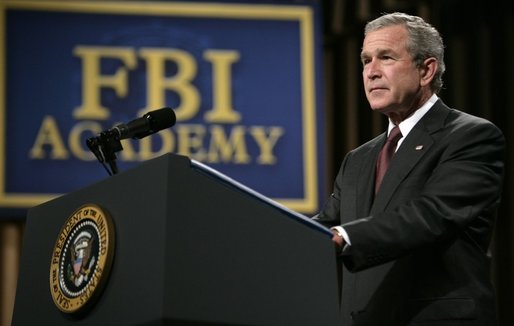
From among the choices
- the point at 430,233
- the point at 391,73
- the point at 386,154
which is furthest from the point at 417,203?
the point at 391,73

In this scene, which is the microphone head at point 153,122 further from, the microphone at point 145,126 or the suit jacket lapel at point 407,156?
the suit jacket lapel at point 407,156

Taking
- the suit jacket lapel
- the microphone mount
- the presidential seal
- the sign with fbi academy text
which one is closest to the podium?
the presidential seal

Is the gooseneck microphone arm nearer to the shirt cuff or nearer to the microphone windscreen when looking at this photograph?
the microphone windscreen

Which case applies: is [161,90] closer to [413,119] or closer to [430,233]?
[413,119]

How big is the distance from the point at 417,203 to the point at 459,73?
9.88ft

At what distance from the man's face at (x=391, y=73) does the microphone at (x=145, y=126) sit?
1.66ft

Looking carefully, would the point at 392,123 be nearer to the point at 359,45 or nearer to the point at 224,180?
the point at 224,180

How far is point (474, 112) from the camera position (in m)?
5.04

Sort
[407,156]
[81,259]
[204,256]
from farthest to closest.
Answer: [407,156], [81,259], [204,256]

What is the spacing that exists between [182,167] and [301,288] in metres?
0.33

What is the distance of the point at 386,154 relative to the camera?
99.2 inches

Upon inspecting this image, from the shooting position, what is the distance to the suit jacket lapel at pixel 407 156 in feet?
7.82

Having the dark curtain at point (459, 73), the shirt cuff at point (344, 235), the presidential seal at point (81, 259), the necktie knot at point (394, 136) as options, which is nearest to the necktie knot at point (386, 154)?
the necktie knot at point (394, 136)

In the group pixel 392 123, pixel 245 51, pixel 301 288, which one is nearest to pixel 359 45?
pixel 245 51
